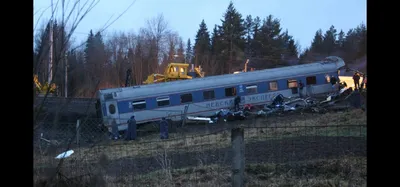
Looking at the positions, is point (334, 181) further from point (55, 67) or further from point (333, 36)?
point (333, 36)

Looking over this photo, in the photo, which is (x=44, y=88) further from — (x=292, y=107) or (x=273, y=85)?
(x=273, y=85)

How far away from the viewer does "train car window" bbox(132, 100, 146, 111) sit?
24.4m

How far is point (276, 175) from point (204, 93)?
61.7ft

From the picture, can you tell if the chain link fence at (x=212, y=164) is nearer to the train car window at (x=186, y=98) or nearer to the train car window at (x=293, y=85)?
the train car window at (x=186, y=98)

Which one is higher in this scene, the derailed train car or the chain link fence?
the derailed train car

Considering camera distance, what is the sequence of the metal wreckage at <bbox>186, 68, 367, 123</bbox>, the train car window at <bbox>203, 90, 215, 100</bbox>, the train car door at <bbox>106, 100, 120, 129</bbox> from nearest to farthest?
the metal wreckage at <bbox>186, 68, 367, 123</bbox>
the train car door at <bbox>106, 100, 120, 129</bbox>
the train car window at <bbox>203, 90, 215, 100</bbox>

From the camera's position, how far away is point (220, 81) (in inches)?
986

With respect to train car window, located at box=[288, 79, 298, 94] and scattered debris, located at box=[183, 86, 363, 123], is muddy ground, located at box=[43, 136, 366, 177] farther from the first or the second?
train car window, located at box=[288, 79, 298, 94]

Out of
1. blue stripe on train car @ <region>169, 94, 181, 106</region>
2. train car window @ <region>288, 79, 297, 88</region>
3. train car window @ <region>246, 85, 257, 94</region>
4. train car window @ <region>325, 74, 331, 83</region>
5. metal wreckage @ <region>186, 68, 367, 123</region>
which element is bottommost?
metal wreckage @ <region>186, 68, 367, 123</region>

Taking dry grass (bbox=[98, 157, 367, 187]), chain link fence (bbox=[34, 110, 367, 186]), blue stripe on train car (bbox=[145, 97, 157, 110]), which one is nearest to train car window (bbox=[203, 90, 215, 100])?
blue stripe on train car (bbox=[145, 97, 157, 110])

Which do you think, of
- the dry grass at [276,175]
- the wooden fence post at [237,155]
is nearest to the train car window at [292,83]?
the dry grass at [276,175]

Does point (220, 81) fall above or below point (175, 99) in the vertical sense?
above

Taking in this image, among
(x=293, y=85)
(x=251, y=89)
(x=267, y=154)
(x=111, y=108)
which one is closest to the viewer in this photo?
(x=267, y=154)

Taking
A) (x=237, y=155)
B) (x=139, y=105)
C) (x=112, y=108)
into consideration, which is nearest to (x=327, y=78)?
(x=139, y=105)
